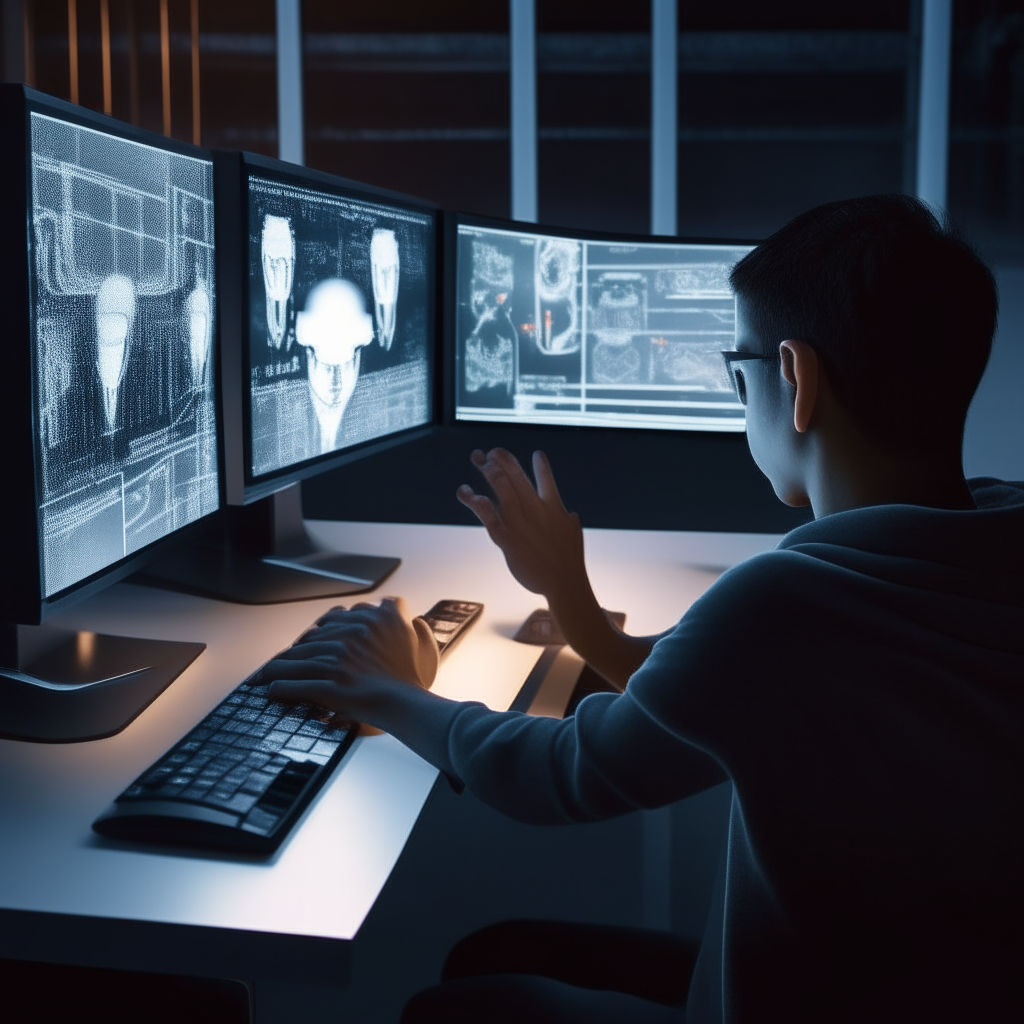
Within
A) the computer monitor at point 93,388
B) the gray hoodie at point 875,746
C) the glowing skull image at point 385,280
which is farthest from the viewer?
the glowing skull image at point 385,280

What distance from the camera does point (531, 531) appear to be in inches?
47.5

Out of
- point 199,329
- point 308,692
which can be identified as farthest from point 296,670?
point 199,329

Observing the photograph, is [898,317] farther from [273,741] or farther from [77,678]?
[77,678]

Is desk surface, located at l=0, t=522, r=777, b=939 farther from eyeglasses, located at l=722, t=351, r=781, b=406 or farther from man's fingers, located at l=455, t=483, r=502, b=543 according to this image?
eyeglasses, located at l=722, t=351, r=781, b=406

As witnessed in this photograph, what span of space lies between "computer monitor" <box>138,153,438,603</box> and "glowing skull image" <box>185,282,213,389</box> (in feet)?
0.09

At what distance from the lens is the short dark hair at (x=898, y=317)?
725 mm

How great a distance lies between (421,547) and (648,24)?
1.90 m

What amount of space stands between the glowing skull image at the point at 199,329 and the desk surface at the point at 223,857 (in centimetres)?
31

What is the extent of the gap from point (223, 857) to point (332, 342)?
2.71 feet

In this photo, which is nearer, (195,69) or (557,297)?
(557,297)

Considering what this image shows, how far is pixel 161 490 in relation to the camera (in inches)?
45.4

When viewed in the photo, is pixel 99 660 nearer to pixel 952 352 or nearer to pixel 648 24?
pixel 952 352

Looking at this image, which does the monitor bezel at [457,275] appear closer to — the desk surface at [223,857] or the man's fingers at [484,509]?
the desk surface at [223,857]

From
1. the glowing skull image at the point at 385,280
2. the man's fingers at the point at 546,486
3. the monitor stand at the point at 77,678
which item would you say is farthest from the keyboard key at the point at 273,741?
the glowing skull image at the point at 385,280
